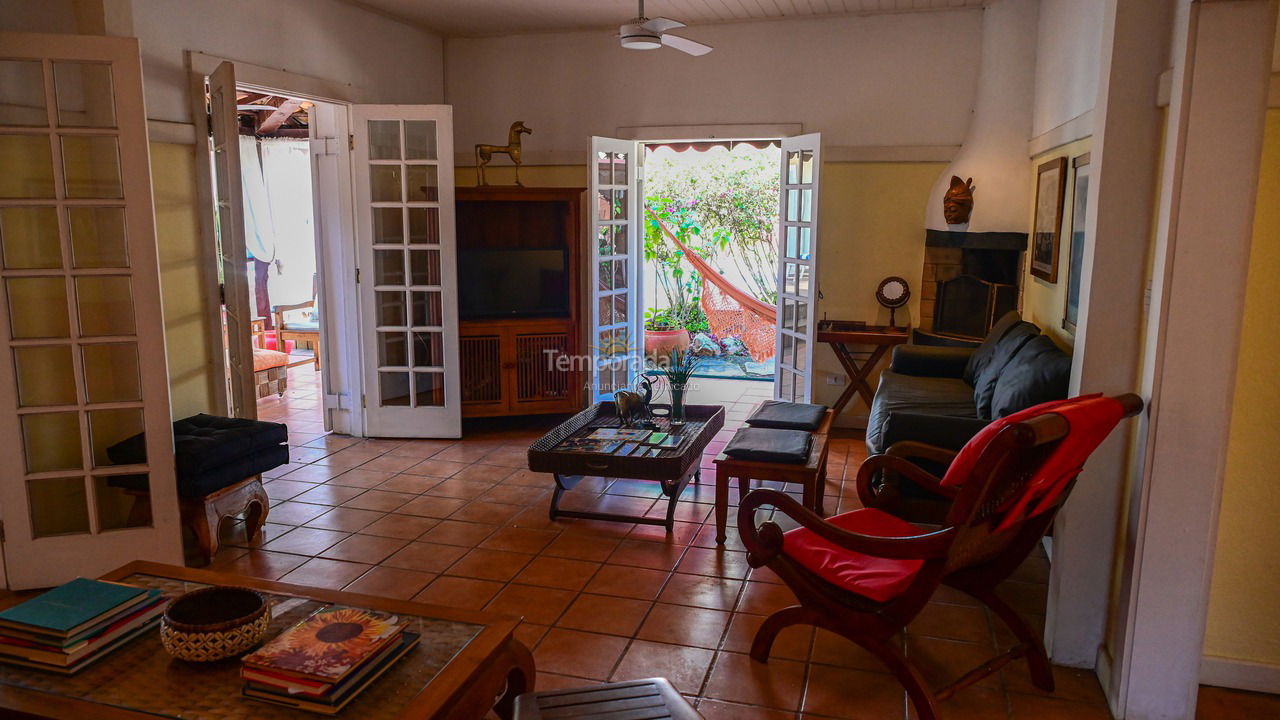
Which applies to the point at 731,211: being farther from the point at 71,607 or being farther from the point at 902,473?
the point at 71,607

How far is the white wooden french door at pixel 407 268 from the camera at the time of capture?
17.6 ft

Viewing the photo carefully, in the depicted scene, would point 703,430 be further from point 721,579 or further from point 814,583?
point 814,583

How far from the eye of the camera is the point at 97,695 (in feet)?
5.98

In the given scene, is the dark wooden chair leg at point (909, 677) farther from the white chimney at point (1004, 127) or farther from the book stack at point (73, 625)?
the white chimney at point (1004, 127)

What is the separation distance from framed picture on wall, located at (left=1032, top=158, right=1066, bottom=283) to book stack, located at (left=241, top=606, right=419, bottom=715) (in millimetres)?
3602

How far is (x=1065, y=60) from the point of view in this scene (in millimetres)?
4223

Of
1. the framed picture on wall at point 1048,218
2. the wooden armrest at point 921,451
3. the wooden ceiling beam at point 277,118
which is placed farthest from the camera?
the wooden ceiling beam at point 277,118

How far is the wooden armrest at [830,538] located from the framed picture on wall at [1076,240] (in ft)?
6.11

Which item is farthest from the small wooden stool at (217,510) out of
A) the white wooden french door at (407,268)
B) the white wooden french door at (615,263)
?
the white wooden french door at (615,263)

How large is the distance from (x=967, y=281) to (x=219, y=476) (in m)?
4.47

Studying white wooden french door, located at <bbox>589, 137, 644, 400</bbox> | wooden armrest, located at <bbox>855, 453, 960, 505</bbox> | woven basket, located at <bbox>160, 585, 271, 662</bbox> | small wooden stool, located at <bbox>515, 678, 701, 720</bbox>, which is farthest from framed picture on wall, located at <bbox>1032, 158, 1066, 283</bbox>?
woven basket, located at <bbox>160, 585, 271, 662</bbox>

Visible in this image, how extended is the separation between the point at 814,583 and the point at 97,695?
1.85 m

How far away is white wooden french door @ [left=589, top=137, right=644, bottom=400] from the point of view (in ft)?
19.3

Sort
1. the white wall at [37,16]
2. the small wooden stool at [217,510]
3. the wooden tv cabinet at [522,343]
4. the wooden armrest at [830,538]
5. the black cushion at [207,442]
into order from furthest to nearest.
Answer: the wooden tv cabinet at [522,343]
the small wooden stool at [217,510]
the black cushion at [207,442]
the white wall at [37,16]
the wooden armrest at [830,538]
